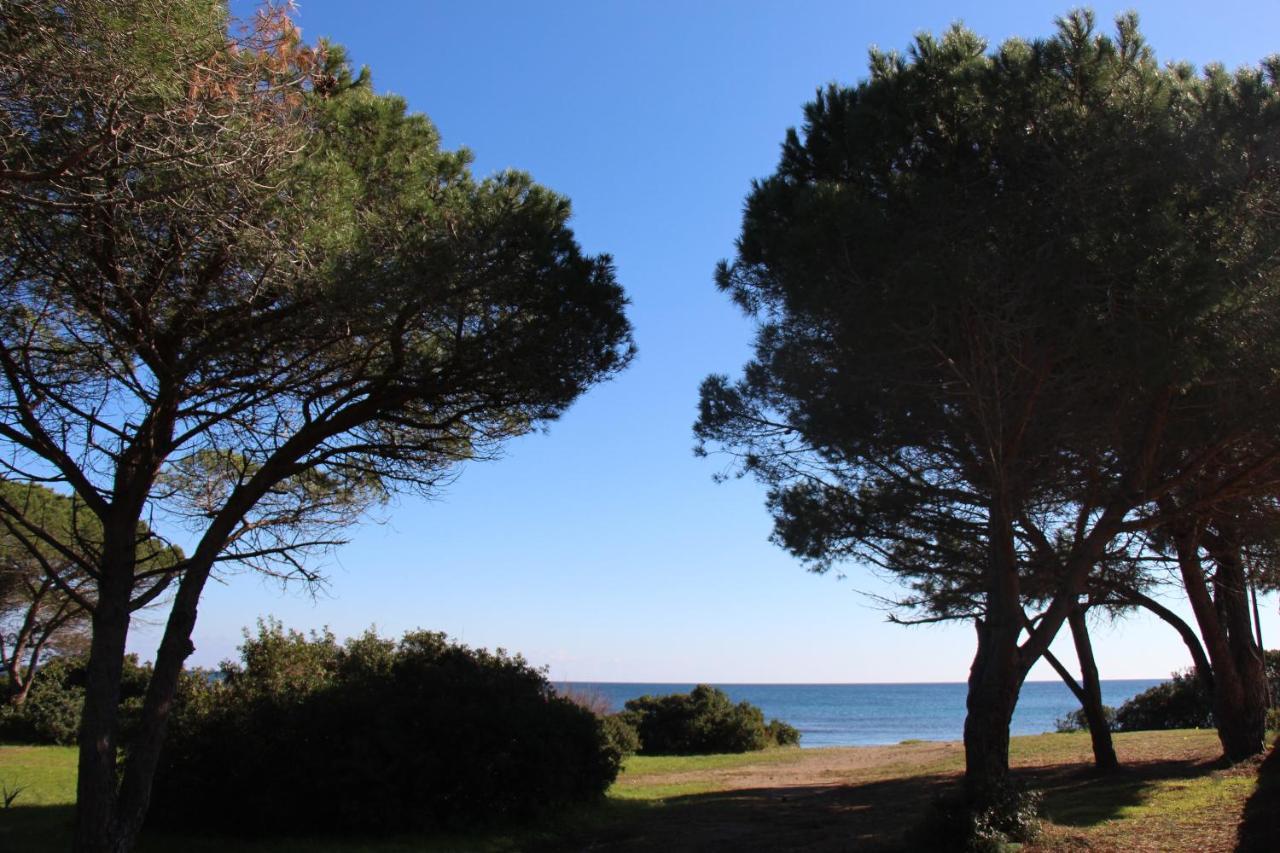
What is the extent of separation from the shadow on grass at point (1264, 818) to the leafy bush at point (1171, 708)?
1844 centimetres

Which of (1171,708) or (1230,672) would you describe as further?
(1171,708)

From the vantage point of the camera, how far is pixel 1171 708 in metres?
23.8

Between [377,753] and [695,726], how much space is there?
14.7 meters

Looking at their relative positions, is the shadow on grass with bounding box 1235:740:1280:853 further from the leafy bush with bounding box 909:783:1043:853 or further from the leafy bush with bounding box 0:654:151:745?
the leafy bush with bounding box 0:654:151:745

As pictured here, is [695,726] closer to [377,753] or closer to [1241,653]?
[1241,653]

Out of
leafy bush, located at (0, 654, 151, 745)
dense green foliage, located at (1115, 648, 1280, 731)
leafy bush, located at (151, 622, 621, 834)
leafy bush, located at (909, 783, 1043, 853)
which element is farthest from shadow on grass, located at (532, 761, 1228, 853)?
leafy bush, located at (0, 654, 151, 745)

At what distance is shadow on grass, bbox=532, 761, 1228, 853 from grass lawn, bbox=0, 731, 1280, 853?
21mm

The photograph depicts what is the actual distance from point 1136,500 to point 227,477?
9157mm

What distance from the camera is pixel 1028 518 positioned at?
10.1 meters

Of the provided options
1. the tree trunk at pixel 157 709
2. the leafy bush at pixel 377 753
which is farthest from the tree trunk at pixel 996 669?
the tree trunk at pixel 157 709

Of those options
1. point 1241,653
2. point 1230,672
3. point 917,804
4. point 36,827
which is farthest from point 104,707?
point 1241,653

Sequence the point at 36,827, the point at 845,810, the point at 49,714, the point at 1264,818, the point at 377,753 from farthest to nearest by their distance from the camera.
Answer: the point at 49,714, the point at 845,810, the point at 36,827, the point at 377,753, the point at 1264,818

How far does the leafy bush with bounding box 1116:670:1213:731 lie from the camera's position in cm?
2308

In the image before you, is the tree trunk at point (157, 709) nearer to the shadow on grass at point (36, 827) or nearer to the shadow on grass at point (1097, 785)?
the shadow on grass at point (36, 827)
